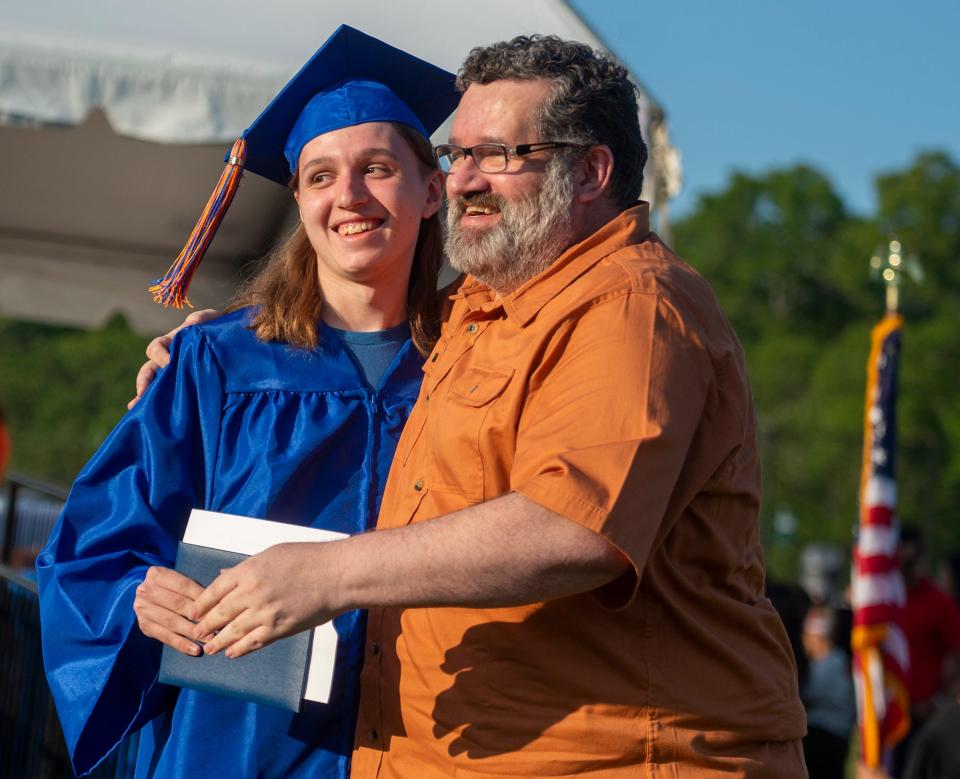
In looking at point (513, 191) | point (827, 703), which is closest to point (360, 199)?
point (513, 191)

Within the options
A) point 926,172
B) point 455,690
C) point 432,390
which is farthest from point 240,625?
point 926,172

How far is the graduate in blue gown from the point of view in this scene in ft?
7.97

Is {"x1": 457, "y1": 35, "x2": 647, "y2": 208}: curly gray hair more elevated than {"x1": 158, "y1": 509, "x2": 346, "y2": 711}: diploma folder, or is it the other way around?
{"x1": 457, "y1": 35, "x2": 647, "y2": 208}: curly gray hair

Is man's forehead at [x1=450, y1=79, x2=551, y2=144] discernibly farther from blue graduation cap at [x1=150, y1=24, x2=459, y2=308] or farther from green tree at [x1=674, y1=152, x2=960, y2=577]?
green tree at [x1=674, y1=152, x2=960, y2=577]

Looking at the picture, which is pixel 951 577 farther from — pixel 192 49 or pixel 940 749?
pixel 192 49

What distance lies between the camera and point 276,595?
186cm

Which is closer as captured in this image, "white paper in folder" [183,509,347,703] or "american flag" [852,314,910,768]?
"white paper in folder" [183,509,347,703]

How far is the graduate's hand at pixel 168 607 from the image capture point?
216 cm

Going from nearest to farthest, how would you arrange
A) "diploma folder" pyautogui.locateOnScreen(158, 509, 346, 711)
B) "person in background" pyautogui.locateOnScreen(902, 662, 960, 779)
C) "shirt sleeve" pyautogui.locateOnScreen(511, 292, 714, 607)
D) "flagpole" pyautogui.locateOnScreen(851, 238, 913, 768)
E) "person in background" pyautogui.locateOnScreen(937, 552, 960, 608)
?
"shirt sleeve" pyautogui.locateOnScreen(511, 292, 714, 607) → "diploma folder" pyautogui.locateOnScreen(158, 509, 346, 711) → "person in background" pyautogui.locateOnScreen(902, 662, 960, 779) → "flagpole" pyautogui.locateOnScreen(851, 238, 913, 768) → "person in background" pyautogui.locateOnScreen(937, 552, 960, 608)

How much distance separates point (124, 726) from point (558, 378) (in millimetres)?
1173

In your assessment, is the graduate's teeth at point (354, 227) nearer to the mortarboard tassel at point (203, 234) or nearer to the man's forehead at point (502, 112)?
the mortarboard tassel at point (203, 234)

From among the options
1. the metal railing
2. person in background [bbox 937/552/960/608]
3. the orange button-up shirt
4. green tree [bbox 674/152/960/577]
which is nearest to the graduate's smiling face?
the orange button-up shirt

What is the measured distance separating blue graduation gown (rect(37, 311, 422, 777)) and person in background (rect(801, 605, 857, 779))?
2.43 meters

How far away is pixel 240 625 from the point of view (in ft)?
6.22
